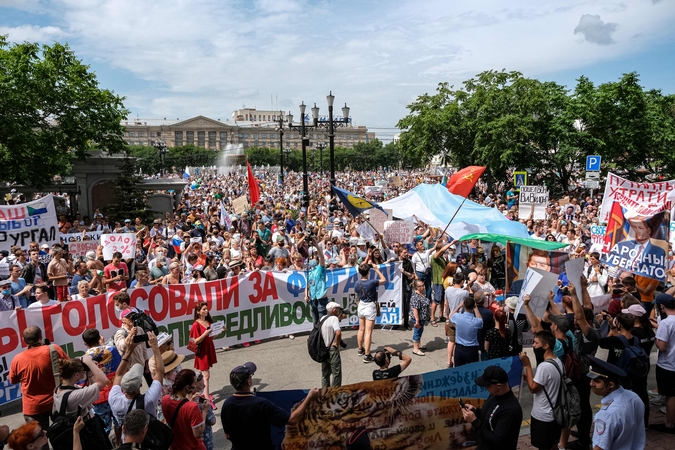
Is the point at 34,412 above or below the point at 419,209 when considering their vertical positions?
below

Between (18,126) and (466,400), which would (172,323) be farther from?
(18,126)

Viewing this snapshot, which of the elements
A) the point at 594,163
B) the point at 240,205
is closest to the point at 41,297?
the point at 240,205

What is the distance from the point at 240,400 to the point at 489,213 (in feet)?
36.6

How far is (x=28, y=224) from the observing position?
9.95 meters

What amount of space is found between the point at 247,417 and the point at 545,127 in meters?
33.2

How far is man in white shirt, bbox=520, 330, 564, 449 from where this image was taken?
14.8ft

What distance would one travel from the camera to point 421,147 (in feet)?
119

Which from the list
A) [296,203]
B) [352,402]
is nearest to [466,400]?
[352,402]

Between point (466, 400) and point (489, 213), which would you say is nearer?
point (466, 400)

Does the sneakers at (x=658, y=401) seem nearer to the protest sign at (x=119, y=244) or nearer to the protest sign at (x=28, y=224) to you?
the protest sign at (x=119, y=244)

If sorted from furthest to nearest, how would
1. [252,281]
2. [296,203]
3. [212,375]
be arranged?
[296,203] < [252,281] < [212,375]

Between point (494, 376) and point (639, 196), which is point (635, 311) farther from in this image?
point (639, 196)

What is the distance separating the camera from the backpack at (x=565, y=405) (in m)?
4.54

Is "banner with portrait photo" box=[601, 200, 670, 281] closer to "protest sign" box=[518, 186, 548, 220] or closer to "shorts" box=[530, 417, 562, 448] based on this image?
"shorts" box=[530, 417, 562, 448]
